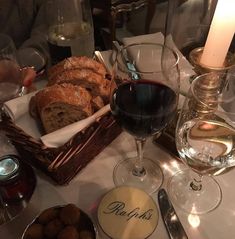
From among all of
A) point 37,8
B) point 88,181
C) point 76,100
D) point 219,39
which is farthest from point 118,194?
point 37,8

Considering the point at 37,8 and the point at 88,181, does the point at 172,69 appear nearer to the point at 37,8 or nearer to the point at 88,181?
the point at 88,181

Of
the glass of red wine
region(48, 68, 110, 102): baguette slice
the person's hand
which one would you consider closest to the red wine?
the glass of red wine

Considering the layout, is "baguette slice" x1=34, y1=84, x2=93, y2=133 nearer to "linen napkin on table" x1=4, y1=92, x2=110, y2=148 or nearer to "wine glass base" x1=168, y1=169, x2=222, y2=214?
"linen napkin on table" x1=4, y1=92, x2=110, y2=148

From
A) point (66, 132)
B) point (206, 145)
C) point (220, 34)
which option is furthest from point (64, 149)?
point (220, 34)

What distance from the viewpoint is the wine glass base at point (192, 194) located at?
0.60 meters

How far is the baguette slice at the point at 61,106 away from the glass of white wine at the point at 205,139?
185mm

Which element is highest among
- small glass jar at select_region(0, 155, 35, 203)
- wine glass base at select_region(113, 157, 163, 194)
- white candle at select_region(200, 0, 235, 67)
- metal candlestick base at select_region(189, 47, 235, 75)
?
white candle at select_region(200, 0, 235, 67)

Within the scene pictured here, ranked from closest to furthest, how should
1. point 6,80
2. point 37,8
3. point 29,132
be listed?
point 29,132
point 6,80
point 37,8

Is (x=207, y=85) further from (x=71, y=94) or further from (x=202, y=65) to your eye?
(x=71, y=94)

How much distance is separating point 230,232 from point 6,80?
571mm

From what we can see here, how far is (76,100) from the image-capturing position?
1.99 feet

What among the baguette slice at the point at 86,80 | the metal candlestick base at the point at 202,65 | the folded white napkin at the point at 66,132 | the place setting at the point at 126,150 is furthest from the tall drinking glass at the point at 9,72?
the metal candlestick base at the point at 202,65

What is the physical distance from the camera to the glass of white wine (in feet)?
1.75

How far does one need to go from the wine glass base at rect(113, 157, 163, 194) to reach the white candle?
241 millimetres
